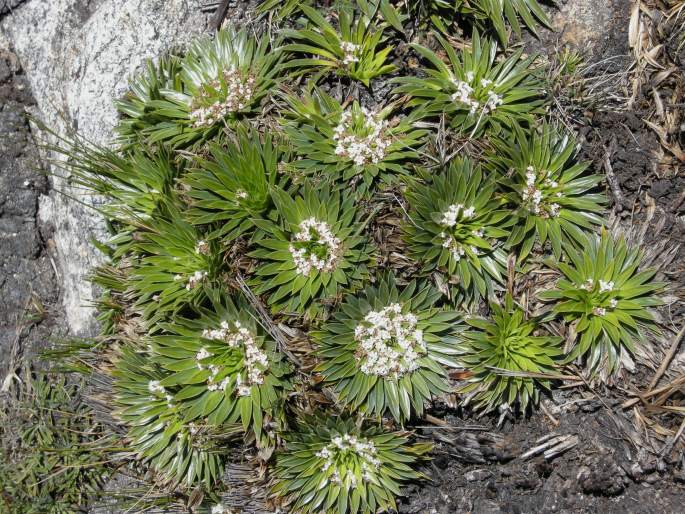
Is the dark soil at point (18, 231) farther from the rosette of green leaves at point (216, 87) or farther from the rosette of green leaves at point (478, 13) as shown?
the rosette of green leaves at point (478, 13)

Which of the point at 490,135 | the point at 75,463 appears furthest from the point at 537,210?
the point at 75,463

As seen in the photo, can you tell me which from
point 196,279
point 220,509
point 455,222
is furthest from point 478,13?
point 220,509

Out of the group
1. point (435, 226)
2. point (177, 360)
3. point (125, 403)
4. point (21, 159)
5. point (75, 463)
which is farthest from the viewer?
point (21, 159)

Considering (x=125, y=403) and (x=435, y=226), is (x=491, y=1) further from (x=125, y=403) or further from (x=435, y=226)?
(x=125, y=403)

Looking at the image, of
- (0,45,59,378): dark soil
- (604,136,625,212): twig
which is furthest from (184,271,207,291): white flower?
(604,136,625,212): twig

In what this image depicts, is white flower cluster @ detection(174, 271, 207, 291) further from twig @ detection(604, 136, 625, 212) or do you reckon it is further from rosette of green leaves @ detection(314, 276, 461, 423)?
twig @ detection(604, 136, 625, 212)

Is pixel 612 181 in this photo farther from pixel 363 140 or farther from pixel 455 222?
pixel 363 140
